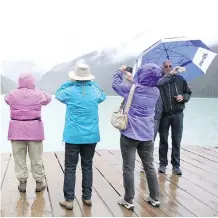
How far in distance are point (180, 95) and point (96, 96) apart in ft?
5.42

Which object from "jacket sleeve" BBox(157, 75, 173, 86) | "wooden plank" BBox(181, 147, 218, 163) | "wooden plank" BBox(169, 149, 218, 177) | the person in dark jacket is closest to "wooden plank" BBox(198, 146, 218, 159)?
"wooden plank" BBox(181, 147, 218, 163)

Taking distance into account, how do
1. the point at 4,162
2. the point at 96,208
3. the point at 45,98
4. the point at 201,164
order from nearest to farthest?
the point at 96,208, the point at 45,98, the point at 4,162, the point at 201,164

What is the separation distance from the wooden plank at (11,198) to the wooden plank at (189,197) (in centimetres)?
172

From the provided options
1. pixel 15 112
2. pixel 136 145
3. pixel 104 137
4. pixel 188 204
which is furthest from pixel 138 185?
pixel 104 137

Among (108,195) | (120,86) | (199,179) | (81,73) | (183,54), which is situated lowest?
(199,179)

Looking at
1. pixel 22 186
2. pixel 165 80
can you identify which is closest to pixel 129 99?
pixel 165 80

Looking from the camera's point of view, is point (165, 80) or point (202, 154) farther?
point (202, 154)

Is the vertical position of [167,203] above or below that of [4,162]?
above

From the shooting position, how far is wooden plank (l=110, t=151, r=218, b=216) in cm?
394

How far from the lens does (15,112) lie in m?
4.18

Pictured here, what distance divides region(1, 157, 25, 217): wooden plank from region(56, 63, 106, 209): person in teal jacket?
0.46 meters

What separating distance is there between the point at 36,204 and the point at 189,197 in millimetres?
1727

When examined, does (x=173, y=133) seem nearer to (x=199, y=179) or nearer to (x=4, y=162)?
(x=199, y=179)

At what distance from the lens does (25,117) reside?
13.7 feet
